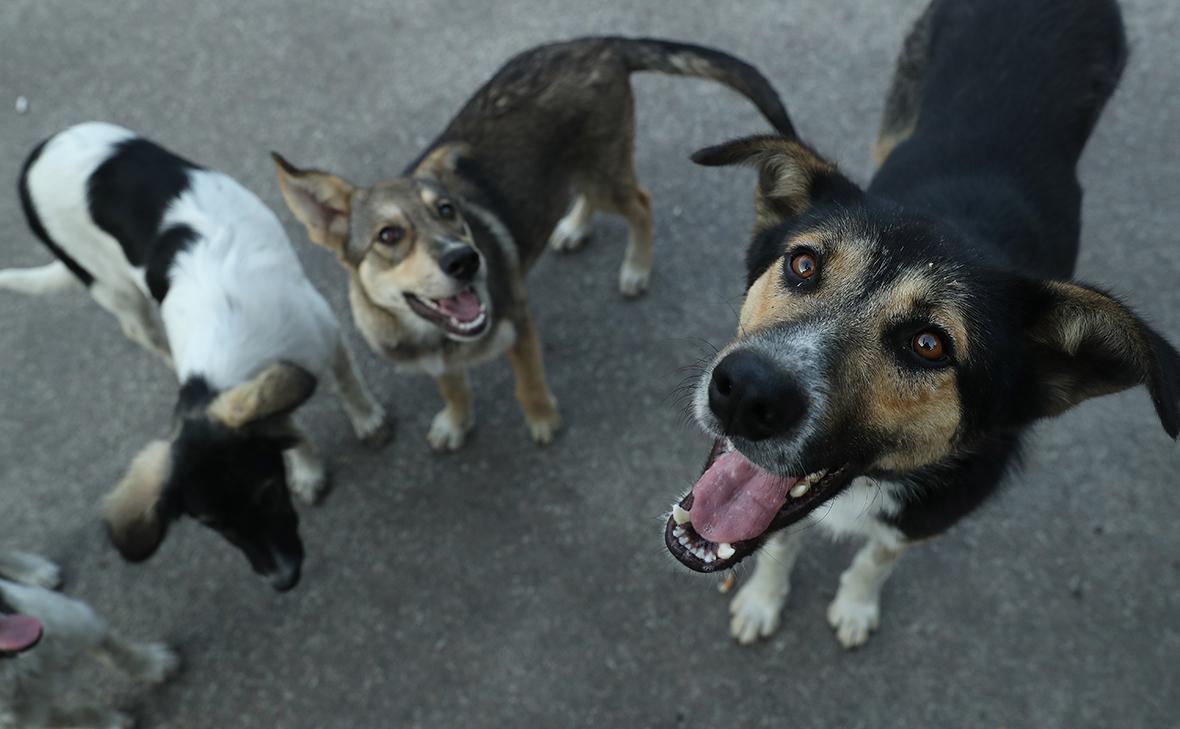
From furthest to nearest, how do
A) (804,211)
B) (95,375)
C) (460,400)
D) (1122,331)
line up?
(95,375) → (460,400) → (804,211) → (1122,331)

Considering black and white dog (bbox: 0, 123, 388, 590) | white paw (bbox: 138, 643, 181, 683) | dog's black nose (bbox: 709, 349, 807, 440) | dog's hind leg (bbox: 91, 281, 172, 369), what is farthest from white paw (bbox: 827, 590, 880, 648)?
dog's hind leg (bbox: 91, 281, 172, 369)

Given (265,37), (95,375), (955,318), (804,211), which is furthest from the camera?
(265,37)

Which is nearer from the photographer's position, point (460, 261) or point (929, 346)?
point (929, 346)

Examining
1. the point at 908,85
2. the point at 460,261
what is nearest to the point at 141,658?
the point at 460,261

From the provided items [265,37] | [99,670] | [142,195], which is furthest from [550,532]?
[265,37]

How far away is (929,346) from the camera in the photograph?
2.12 m

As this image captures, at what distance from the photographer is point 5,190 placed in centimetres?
532

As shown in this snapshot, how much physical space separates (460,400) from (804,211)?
2.06 meters

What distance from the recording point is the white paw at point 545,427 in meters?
4.07

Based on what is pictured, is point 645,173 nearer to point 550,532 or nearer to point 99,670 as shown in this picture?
A: point 550,532

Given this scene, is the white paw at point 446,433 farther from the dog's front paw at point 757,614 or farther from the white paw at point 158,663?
the dog's front paw at point 757,614

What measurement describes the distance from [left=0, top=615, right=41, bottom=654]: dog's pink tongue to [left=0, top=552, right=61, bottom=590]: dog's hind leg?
0.97 m

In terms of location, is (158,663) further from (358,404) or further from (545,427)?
(545,427)

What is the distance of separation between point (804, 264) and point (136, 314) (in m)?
3.44
